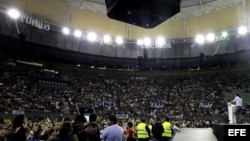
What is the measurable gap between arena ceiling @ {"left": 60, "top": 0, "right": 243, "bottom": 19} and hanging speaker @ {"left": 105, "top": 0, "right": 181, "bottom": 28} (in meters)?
26.1

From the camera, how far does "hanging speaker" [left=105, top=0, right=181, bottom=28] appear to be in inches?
134

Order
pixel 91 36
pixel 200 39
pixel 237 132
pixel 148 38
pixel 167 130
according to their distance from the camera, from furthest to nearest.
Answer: pixel 148 38 < pixel 91 36 < pixel 200 39 < pixel 167 130 < pixel 237 132

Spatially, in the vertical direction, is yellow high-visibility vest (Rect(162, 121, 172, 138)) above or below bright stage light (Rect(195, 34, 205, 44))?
below

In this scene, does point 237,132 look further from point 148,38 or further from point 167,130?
point 148,38

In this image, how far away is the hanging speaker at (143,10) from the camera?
340 cm

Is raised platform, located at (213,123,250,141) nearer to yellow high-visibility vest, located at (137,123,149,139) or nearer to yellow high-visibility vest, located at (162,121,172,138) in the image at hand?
yellow high-visibility vest, located at (137,123,149,139)

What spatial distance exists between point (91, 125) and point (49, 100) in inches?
860

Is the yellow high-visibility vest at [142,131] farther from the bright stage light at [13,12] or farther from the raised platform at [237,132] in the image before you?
the bright stage light at [13,12]

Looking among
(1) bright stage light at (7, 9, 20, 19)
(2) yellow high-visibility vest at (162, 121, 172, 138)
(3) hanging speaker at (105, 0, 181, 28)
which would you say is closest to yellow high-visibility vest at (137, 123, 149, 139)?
(2) yellow high-visibility vest at (162, 121, 172, 138)

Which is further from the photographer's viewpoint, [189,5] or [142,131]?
[189,5]

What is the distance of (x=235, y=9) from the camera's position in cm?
2773

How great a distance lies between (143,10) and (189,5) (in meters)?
27.6

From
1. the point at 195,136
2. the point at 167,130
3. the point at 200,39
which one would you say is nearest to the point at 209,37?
the point at 200,39

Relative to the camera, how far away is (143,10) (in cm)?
352
